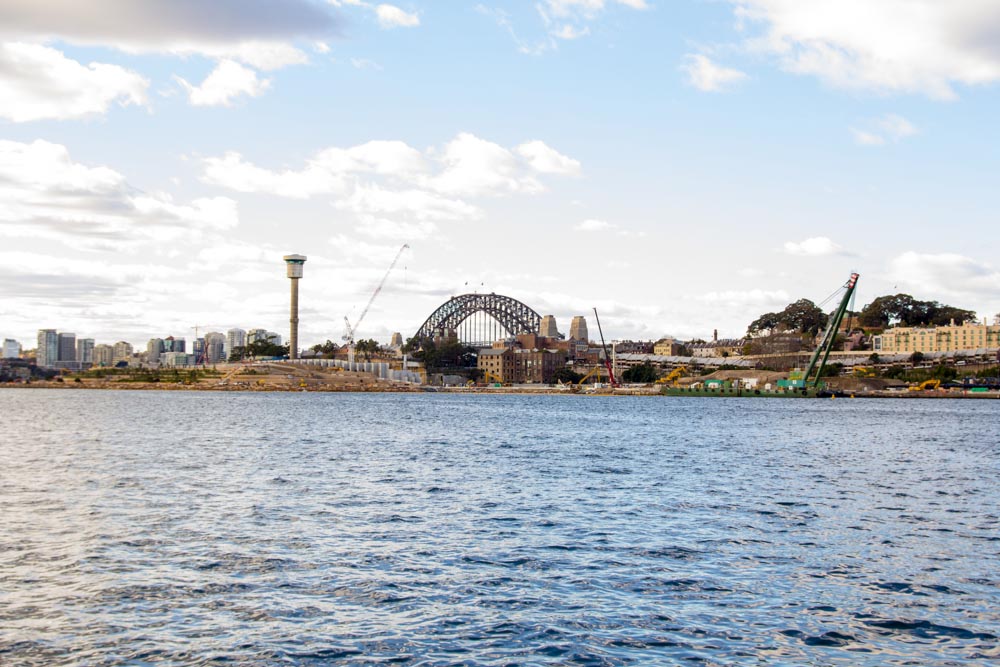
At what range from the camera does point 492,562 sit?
20641 mm

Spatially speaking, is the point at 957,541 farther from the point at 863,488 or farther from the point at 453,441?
the point at 453,441

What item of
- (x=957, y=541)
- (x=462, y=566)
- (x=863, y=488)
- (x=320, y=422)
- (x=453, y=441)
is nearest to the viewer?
(x=462, y=566)

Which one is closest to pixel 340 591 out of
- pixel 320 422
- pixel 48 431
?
pixel 48 431

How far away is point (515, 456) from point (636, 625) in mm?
32190

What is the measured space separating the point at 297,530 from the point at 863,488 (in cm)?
2227

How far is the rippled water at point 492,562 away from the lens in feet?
48.8

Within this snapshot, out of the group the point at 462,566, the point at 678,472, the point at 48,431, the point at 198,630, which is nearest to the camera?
the point at 198,630

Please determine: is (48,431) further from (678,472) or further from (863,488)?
(863,488)

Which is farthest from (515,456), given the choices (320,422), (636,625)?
(320,422)

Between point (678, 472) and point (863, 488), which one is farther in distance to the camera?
point (678, 472)

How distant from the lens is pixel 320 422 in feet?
270

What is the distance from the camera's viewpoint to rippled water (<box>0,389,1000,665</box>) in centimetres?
1488

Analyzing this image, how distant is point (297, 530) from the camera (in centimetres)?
2436

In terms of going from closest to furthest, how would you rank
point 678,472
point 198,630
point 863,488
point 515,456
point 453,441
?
1. point 198,630
2. point 863,488
3. point 678,472
4. point 515,456
5. point 453,441
